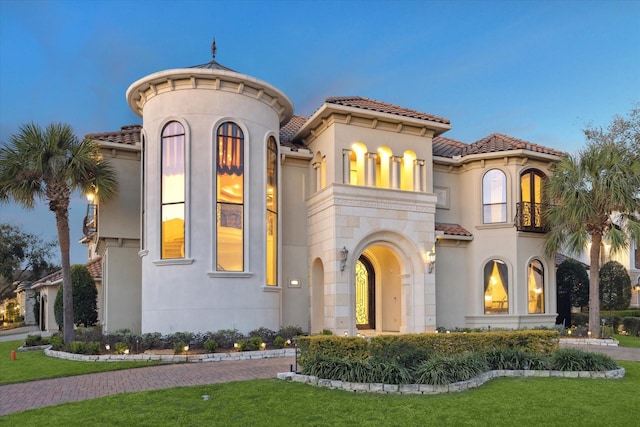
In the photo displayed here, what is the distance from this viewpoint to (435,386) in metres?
9.31

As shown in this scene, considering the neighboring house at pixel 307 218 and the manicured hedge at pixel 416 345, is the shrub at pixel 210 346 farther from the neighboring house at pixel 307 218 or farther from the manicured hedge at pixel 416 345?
the manicured hedge at pixel 416 345

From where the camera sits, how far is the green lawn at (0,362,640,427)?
7609 millimetres

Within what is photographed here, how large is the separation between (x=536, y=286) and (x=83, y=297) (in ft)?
59.8

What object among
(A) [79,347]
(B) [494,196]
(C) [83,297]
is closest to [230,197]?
(A) [79,347]

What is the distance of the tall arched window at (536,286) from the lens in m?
20.9

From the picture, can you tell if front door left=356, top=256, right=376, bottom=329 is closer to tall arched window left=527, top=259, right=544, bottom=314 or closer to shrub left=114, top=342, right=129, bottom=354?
tall arched window left=527, top=259, right=544, bottom=314

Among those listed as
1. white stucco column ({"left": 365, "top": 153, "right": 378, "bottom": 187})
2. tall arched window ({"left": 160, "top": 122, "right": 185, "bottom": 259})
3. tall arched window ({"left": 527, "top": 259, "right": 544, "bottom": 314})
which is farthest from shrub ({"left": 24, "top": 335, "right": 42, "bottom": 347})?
tall arched window ({"left": 527, "top": 259, "right": 544, "bottom": 314})

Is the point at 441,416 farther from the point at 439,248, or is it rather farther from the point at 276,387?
the point at 439,248

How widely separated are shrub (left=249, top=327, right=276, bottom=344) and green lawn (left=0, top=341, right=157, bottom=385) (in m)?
3.51

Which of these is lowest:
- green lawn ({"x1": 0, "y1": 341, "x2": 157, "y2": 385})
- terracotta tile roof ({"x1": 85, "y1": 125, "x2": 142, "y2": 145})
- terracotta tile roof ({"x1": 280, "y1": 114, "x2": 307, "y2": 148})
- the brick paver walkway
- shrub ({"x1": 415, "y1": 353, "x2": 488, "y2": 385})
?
green lawn ({"x1": 0, "y1": 341, "x2": 157, "y2": 385})

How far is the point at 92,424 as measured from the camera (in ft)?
24.6

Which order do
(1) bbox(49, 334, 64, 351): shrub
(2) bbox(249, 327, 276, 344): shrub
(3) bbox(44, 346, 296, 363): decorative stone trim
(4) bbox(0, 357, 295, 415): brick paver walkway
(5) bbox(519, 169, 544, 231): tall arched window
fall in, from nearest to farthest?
(4) bbox(0, 357, 295, 415): brick paver walkway
(3) bbox(44, 346, 296, 363): decorative stone trim
(1) bbox(49, 334, 64, 351): shrub
(2) bbox(249, 327, 276, 344): shrub
(5) bbox(519, 169, 544, 231): tall arched window

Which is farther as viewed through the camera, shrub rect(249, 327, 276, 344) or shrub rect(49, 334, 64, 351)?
shrub rect(249, 327, 276, 344)

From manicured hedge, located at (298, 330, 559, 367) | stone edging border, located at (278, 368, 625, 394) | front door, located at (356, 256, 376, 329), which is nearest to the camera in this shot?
stone edging border, located at (278, 368, 625, 394)
